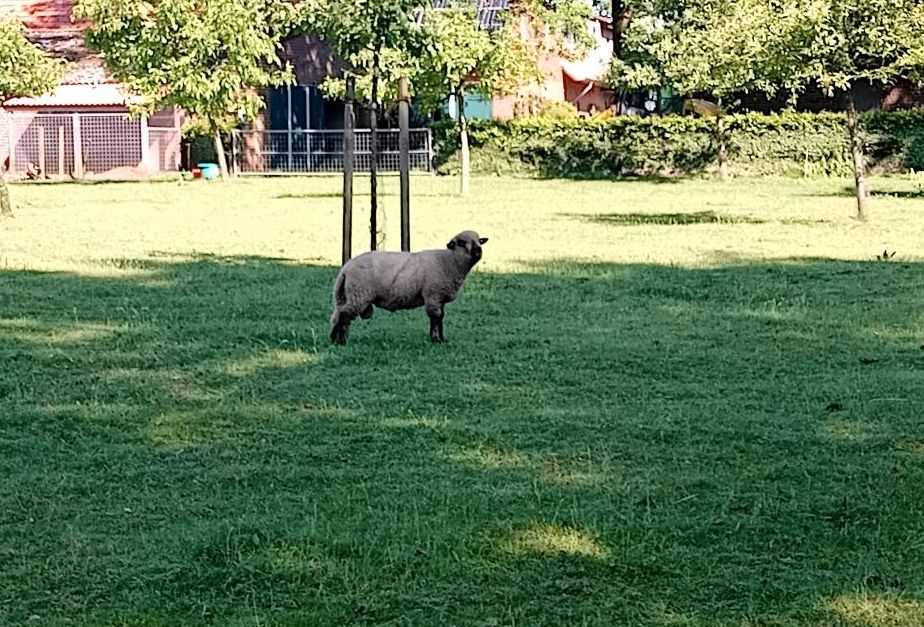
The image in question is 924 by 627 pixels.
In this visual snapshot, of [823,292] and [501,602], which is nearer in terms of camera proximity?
[501,602]

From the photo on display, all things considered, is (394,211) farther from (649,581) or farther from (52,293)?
(649,581)

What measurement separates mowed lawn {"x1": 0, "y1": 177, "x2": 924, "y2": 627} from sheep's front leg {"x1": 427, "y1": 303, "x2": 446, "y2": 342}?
0.11m

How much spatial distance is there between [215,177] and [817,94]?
53.2 feet

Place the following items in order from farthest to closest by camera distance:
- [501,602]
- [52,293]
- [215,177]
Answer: [215,177] < [52,293] < [501,602]

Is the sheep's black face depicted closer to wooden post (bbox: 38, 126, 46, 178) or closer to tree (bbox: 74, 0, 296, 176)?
tree (bbox: 74, 0, 296, 176)

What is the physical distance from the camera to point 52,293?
40.9 ft

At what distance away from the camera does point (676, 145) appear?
36.1 m

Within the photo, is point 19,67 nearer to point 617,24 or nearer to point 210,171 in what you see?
point 210,171

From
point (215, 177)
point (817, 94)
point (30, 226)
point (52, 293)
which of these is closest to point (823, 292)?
point (52, 293)

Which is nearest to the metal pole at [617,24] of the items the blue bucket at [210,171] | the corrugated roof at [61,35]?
the blue bucket at [210,171]

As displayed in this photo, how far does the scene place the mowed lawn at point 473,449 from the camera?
4.77 m

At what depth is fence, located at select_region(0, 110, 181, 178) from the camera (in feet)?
130

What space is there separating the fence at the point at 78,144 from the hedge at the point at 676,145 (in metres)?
7.76

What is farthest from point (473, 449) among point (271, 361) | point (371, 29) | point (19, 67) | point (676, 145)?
point (676, 145)
